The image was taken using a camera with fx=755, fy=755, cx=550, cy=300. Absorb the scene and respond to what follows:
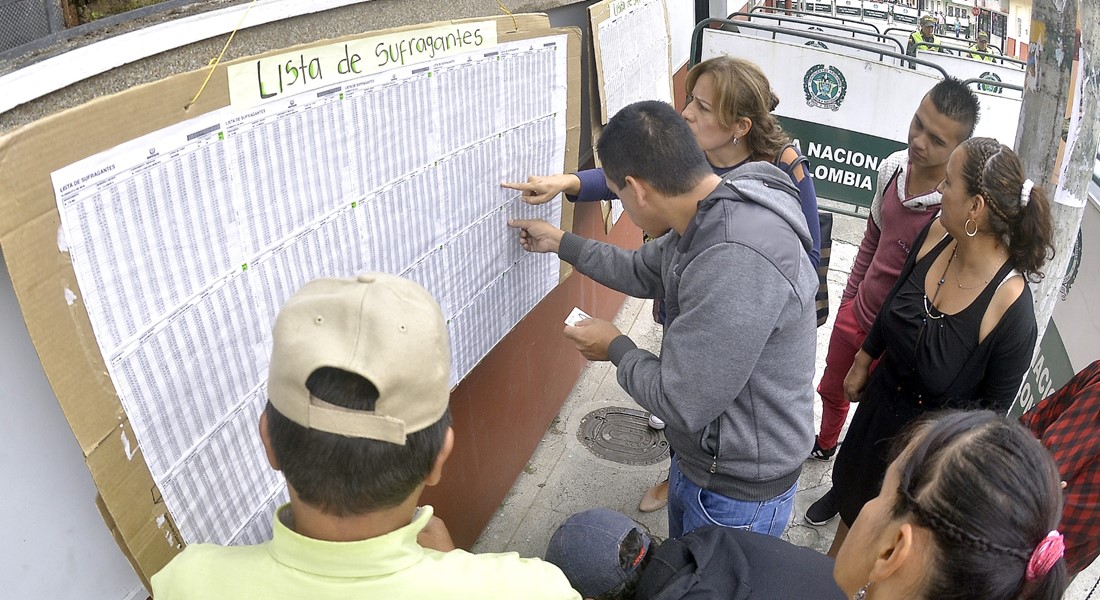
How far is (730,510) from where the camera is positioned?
226 cm

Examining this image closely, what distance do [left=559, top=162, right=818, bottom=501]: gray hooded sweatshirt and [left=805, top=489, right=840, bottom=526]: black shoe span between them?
1.45 m

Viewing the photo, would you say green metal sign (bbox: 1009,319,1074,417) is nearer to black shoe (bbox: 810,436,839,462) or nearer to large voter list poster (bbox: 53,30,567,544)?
black shoe (bbox: 810,436,839,462)

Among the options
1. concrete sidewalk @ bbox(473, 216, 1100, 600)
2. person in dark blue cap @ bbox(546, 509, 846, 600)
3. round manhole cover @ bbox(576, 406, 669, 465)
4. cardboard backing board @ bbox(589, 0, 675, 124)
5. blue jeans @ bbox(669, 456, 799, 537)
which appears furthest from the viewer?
round manhole cover @ bbox(576, 406, 669, 465)

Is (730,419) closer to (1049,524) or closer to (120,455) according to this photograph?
(1049,524)

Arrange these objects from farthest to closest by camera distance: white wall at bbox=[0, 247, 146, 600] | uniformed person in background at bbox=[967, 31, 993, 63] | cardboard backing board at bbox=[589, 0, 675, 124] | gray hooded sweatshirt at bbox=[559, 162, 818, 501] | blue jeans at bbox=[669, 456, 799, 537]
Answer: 1. uniformed person in background at bbox=[967, 31, 993, 63]
2. cardboard backing board at bbox=[589, 0, 675, 124]
3. blue jeans at bbox=[669, 456, 799, 537]
4. gray hooded sweatshirt at bbox=[559, 162, 818, 501]
5. white wall at bbox=[0, 247, 146, 600]

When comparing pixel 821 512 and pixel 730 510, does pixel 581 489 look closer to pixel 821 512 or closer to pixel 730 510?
pixel 821 512

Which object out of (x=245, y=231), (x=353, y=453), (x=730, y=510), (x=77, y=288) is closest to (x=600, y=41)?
(x=730, y=510)

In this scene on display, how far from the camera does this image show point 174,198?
4.46 ft

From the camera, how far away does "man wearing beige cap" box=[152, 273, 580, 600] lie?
3.33 ft

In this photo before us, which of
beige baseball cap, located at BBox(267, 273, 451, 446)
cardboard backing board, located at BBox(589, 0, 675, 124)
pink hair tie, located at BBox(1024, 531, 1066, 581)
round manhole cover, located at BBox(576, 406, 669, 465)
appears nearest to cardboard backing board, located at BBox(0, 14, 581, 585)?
beige baseball cap, located at BBox(267, 273, 451, 446)

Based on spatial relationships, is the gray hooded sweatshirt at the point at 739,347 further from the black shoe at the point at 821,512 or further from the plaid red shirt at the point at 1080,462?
the black shoe at the point at 821,512

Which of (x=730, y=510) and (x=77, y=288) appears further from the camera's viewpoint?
(x=730, y=510)

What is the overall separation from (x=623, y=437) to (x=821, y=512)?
110 cm

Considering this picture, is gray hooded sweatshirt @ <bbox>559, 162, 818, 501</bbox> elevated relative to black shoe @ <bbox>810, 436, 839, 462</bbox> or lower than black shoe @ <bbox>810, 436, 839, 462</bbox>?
elevated
